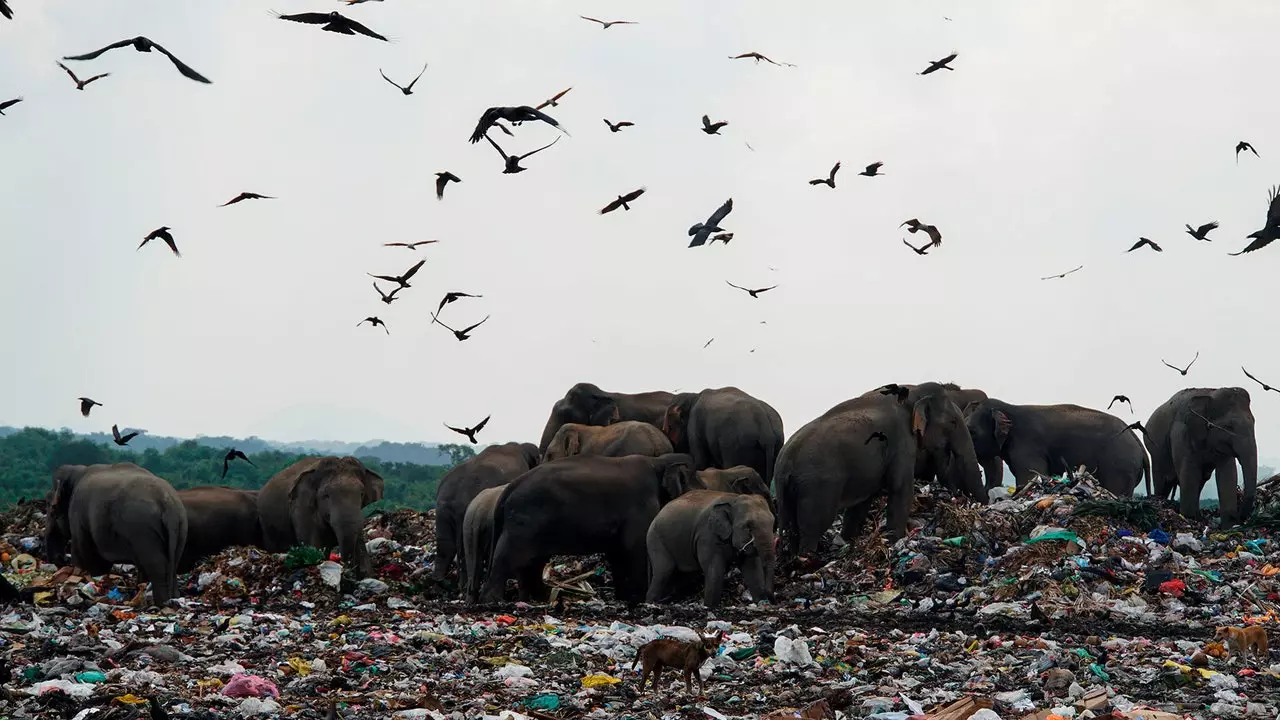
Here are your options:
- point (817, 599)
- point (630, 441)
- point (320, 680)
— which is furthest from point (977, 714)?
point (630, 441)

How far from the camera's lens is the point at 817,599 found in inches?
561

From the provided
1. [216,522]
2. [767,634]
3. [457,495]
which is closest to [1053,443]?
[457,495]

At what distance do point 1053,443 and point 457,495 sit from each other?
353 inches

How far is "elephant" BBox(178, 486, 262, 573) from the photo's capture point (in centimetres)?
1878

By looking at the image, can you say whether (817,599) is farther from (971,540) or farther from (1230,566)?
(1230,566)

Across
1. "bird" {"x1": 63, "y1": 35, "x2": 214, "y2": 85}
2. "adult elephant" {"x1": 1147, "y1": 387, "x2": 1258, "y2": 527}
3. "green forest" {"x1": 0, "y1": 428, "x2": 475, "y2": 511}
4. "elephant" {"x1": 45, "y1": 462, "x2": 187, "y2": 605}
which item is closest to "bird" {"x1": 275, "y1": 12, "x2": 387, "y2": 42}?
"bird" {"x1": 63, "y1": 35, "x2": 214, "y2": 85}

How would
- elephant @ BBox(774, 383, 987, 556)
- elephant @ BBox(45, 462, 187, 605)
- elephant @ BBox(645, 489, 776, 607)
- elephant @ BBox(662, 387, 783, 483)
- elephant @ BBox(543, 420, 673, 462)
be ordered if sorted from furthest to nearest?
1. elephant @ BBox(662, 387, 783, 483)
2. elephant @ BBox(543, 420, 673, 462)
3. elephant @ BBox(774, 383, 987, 556)
4. elephant @ BBox(45, 462, 187, 605)
5. elephant @ BBox(645, 489, 776, 607)

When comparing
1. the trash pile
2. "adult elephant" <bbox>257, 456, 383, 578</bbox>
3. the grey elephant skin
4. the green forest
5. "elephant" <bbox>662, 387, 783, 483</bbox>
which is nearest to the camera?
the trash pile

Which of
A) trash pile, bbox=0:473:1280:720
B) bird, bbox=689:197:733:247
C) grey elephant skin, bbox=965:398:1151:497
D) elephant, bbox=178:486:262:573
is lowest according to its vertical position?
trash pile, bbox=0:473:1280:720

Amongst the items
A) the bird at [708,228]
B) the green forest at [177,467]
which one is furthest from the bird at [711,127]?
the green forest at [177,467]

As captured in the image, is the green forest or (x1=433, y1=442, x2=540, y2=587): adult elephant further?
the green forest

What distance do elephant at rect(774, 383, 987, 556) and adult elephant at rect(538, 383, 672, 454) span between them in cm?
569

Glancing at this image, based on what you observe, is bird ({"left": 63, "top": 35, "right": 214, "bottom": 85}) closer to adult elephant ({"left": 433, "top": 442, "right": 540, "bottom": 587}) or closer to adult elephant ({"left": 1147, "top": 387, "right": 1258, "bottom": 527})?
adult elephant ({"left": 433, "top": 442, "right": 540, "bottom": 587})

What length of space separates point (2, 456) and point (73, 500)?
3364cm
